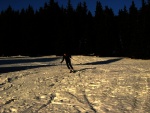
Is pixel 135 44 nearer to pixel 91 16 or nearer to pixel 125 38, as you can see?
pixel 125 38

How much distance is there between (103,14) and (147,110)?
223ft

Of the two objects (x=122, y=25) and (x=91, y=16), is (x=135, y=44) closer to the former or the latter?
(x=122, y=25)

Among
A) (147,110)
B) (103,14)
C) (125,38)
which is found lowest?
(147,110)

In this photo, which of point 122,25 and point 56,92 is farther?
point 122,25

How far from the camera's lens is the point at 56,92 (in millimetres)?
13383

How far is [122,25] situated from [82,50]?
13.6 meters

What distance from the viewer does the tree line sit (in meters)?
68.8

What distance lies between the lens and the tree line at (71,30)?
6881 centimetres

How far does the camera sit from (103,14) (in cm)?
7594

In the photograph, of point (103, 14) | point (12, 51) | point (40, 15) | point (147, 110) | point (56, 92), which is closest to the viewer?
point (147, 110)

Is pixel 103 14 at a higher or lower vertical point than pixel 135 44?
higher

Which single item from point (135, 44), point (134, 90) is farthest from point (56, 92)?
point (135, 44)

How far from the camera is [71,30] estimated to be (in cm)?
7431

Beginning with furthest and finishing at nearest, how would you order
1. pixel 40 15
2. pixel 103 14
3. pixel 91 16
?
1. pixel 91 16
2. pixel 40 15
3. pixel 103 14
